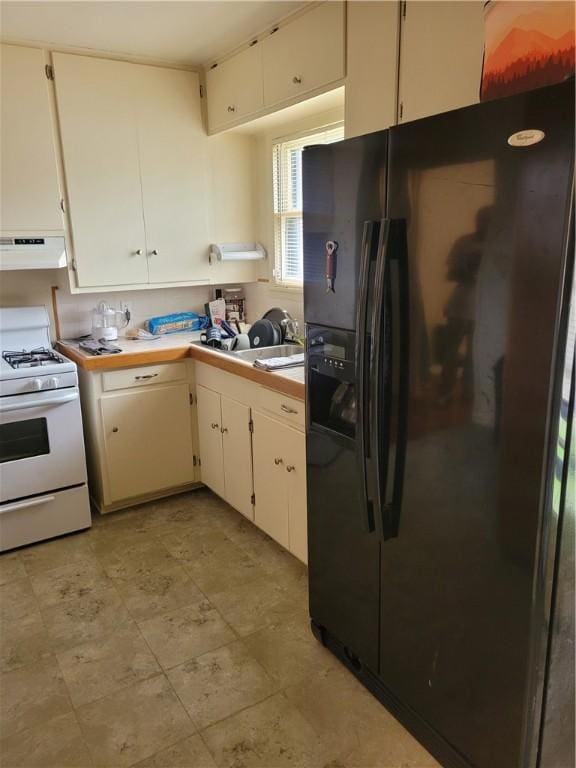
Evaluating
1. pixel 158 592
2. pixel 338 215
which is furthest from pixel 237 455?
pixel 338 215

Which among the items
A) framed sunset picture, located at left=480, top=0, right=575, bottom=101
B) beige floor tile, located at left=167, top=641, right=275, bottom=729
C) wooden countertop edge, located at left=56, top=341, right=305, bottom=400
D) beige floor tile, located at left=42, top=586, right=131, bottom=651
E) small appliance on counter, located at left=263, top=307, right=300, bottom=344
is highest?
framed sunset picture, located at left=480, top=0, right=575, bottom=101

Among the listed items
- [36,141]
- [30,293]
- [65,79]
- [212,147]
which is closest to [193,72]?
[212,147]

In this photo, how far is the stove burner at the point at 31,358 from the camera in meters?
2.76

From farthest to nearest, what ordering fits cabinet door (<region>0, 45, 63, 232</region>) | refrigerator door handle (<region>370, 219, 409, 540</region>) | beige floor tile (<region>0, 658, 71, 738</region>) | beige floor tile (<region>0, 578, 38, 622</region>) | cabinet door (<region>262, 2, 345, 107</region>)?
cabinet door (<region>0, 45, 63, 232</region>) < beige floor tile (<region>0, 578, 38, 622</region>) < cabinet door (<region>262, 2, 345, 107</region>) < beige floor tile (<region>0, 658, 71, 738</region>) < refrigerator door handle (<region>370, 219, 409, 540</region>)

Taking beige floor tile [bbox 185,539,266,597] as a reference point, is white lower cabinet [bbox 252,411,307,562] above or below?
above

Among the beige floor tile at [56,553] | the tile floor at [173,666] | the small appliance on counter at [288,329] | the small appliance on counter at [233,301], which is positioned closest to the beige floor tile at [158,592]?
the tile floor at [173,666]

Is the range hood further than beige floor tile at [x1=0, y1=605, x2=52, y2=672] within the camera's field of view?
Yes

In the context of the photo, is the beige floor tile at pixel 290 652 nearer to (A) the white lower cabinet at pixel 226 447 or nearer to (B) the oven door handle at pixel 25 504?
(A) the white lower cabinet at pixel 226 447

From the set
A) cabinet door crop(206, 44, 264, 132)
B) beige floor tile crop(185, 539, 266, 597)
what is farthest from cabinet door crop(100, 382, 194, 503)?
cabinet door crop(206, 44, 264, 132)

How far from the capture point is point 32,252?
284 centimetres

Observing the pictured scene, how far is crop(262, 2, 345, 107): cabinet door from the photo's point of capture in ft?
7.20

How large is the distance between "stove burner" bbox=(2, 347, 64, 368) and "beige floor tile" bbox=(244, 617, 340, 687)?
5.50 ft

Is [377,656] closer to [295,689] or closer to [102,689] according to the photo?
[295,689]

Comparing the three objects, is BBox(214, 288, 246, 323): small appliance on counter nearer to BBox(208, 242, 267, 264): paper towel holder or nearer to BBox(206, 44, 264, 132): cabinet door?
BBox(208, 242, 267, 264): paper towel holder
